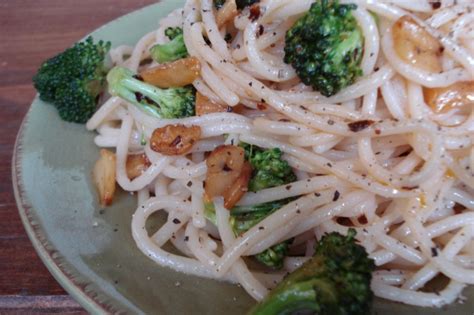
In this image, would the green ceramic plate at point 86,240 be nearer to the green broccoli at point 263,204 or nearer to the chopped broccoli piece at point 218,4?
the green broccoli at point 263,204

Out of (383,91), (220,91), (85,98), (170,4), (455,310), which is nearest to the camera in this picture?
(455,310)

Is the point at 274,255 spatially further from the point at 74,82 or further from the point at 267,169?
the point at 74,82

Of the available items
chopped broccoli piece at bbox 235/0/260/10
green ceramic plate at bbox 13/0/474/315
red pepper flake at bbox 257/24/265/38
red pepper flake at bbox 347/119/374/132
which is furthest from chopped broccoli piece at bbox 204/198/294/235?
chopped broccoli piece at bbox 235/0/260/10

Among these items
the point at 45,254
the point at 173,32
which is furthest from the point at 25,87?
the point at 45,254

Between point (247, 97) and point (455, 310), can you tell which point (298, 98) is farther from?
point (455, 310)

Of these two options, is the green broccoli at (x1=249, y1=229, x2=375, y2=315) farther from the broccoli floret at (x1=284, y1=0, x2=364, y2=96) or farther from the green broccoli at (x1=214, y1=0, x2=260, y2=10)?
the green broccoli at (x1=214, y1=0, x2=260, y2=10)

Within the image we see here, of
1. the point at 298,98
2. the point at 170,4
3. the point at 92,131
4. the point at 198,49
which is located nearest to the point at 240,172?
the point at 298,98
